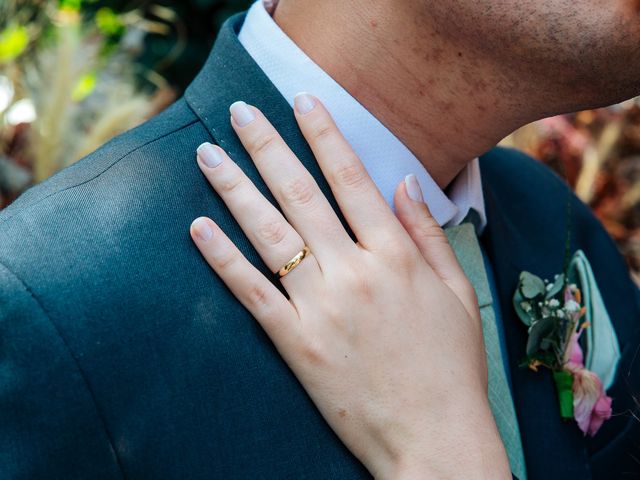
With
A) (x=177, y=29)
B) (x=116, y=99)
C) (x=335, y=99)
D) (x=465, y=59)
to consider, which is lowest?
(x=177, y=29)

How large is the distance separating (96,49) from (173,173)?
2.15 meters

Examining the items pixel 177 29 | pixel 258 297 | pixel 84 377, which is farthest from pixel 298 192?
pixel 177 29

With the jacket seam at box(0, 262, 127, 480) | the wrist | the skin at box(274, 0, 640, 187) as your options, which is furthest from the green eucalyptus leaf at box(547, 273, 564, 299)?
the jacket seam at box(0, 262, 127, 480)

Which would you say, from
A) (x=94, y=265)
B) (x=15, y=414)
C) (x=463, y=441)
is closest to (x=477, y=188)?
(x=463, y=441)

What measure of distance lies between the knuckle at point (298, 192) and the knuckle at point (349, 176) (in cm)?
7

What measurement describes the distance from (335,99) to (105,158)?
0.50m

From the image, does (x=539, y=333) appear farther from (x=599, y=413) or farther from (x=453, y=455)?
(x=453, y=455)

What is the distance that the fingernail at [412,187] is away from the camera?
1.61 metres

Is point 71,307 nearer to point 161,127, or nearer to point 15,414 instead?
point 15,414

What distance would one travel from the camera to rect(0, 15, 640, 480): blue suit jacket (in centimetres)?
127

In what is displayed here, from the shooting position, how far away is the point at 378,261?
1482 millimetres

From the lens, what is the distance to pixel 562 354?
5.89ft

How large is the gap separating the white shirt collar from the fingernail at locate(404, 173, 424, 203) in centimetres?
6

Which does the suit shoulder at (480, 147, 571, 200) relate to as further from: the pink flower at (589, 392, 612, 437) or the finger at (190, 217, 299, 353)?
the finger at (190, 217, 299, 353)
